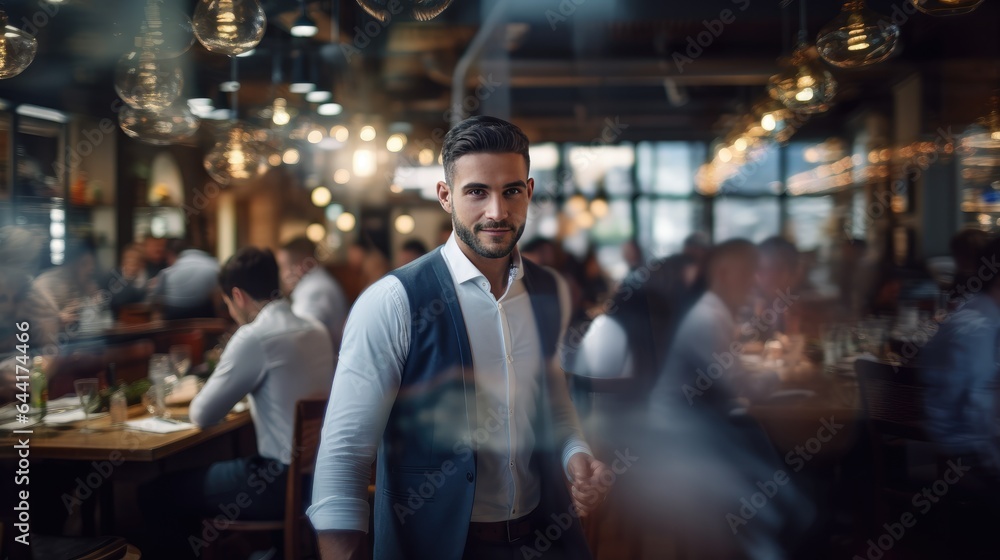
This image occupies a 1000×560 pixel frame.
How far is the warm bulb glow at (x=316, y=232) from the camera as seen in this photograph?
12500mm

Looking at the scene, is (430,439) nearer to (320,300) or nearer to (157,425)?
(157,425)

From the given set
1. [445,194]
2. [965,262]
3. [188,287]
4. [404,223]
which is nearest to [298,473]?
[445,194]

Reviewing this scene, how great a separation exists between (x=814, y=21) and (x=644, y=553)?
5.97 m

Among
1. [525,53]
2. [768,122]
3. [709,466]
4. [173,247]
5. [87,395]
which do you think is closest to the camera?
[709,466]

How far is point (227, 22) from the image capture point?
302cm

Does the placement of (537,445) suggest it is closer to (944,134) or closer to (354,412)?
(354,412)

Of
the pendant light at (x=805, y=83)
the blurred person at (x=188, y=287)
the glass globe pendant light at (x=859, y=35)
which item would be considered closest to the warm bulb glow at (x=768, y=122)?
the pendant light at (x=805, y=83)

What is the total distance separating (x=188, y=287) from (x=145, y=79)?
15.4ft

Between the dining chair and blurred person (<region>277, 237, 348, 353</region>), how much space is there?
8.90 ft

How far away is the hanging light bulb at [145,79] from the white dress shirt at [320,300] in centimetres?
241

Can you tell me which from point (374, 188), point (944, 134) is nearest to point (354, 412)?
point (944, 134)

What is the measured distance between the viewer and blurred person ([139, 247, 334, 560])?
3.03m

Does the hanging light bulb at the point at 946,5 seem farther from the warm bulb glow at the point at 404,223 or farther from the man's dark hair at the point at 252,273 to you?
the warm bulb glow at the point at 404,223

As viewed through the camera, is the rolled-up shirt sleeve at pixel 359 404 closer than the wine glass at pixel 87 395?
Yes
